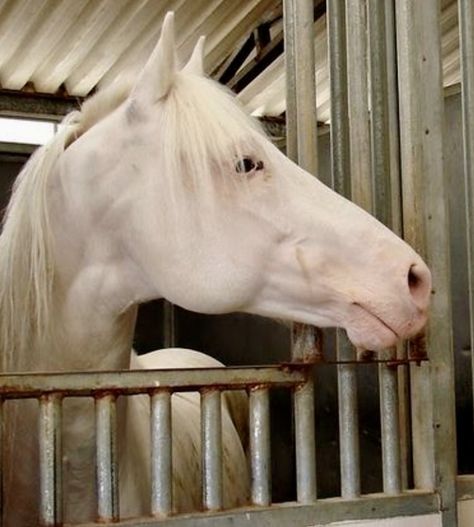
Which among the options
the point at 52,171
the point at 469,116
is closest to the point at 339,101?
the point at 469,116

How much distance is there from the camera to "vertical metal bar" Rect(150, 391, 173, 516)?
1.06 meters

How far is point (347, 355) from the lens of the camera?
1.28m

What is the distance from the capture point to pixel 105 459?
104cm

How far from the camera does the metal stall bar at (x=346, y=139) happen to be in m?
1.20

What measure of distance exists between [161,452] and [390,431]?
36 cm

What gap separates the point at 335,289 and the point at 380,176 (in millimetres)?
314

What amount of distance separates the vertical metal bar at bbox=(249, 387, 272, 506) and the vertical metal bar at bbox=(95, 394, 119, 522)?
0.64 feet

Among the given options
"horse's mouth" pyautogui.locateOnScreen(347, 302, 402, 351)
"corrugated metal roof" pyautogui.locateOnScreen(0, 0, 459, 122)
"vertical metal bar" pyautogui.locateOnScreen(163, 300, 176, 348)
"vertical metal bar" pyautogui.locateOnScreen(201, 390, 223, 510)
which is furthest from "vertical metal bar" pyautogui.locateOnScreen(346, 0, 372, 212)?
"vertical metal bar" pyautogui.locateOnScreen(163, 300, 176, 348)

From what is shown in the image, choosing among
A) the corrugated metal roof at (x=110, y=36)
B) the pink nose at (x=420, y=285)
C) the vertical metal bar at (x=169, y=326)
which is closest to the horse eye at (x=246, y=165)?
the pink nose at (x=420, y=285)

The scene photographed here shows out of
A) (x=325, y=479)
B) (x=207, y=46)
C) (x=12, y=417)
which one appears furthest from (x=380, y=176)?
(x=207, y=46)

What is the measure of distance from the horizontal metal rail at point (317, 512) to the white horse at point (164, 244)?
223mm

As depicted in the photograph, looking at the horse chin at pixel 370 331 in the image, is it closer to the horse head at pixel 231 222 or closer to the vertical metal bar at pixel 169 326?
the horse head at pixel 231 222

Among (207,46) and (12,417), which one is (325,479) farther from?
(207,46)

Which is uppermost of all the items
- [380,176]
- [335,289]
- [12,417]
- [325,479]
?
[380,176]
